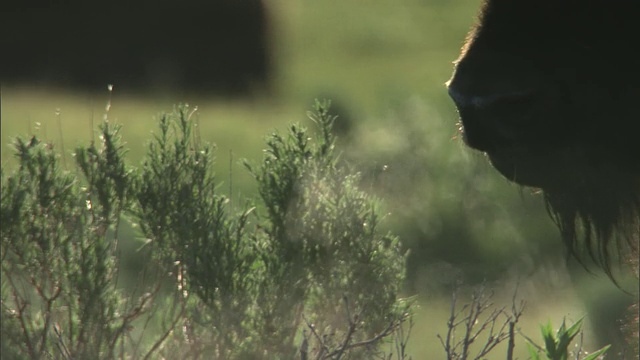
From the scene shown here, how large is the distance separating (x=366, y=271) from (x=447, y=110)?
198 inches

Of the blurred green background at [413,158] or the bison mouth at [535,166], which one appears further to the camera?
the blurred green background at [413,158]

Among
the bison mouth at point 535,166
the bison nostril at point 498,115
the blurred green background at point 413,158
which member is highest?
the blurred green background at point 413,158

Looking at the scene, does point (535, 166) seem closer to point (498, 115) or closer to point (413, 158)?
point (498, 115)

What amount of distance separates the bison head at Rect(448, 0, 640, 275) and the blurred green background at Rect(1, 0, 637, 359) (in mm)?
342

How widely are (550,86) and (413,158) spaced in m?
4.74

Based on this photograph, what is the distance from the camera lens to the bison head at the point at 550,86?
283 centimetres

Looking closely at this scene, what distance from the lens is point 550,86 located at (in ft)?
9.27

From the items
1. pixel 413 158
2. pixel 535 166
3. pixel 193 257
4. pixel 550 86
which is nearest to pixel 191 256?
pixel 193 257

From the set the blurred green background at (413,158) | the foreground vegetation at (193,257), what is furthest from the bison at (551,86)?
the foreground vegetation at (193,257)

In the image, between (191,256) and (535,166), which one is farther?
(191,256)

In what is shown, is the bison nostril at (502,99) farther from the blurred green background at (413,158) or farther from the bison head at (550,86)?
the blurred green background at (413,158)

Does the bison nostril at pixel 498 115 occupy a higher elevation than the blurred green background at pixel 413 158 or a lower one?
lower

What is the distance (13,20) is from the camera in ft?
44.8

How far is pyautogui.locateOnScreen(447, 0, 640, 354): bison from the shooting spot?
2.83 m
